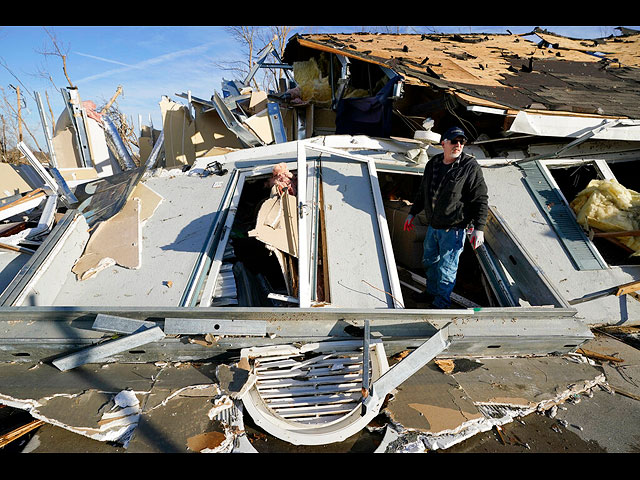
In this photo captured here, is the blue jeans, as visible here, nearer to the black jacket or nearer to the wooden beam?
the black jacket

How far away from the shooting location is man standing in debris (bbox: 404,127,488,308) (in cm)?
278

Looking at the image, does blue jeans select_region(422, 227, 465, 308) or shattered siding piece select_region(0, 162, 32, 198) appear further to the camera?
shattered siding piece select_region(0, 162, 32, 198)

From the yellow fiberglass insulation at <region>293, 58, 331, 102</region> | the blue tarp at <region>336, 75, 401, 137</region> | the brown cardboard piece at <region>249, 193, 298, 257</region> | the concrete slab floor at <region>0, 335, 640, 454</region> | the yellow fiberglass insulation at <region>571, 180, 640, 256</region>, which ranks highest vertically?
the yellow fiberglass insulation at <region>293, 58, 331, 102</region>

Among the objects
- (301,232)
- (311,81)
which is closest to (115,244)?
(301,232)

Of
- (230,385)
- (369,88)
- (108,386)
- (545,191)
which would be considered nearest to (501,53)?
(369,88)

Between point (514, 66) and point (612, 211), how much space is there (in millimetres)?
3924

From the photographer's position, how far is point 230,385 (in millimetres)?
2061

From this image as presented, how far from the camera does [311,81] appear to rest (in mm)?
7449

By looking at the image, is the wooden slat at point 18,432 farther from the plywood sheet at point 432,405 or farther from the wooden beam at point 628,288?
the wooden beam at point 628,288

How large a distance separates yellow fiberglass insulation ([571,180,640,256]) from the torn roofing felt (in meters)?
1.37

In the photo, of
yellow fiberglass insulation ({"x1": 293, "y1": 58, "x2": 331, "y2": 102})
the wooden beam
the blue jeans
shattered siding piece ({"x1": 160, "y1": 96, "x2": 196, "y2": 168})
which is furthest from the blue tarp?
the wooden beam

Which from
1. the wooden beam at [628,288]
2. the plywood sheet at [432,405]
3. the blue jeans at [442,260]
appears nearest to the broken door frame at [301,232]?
the blue jeans at [442,260]

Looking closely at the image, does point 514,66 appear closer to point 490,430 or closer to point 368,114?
point 368,114
